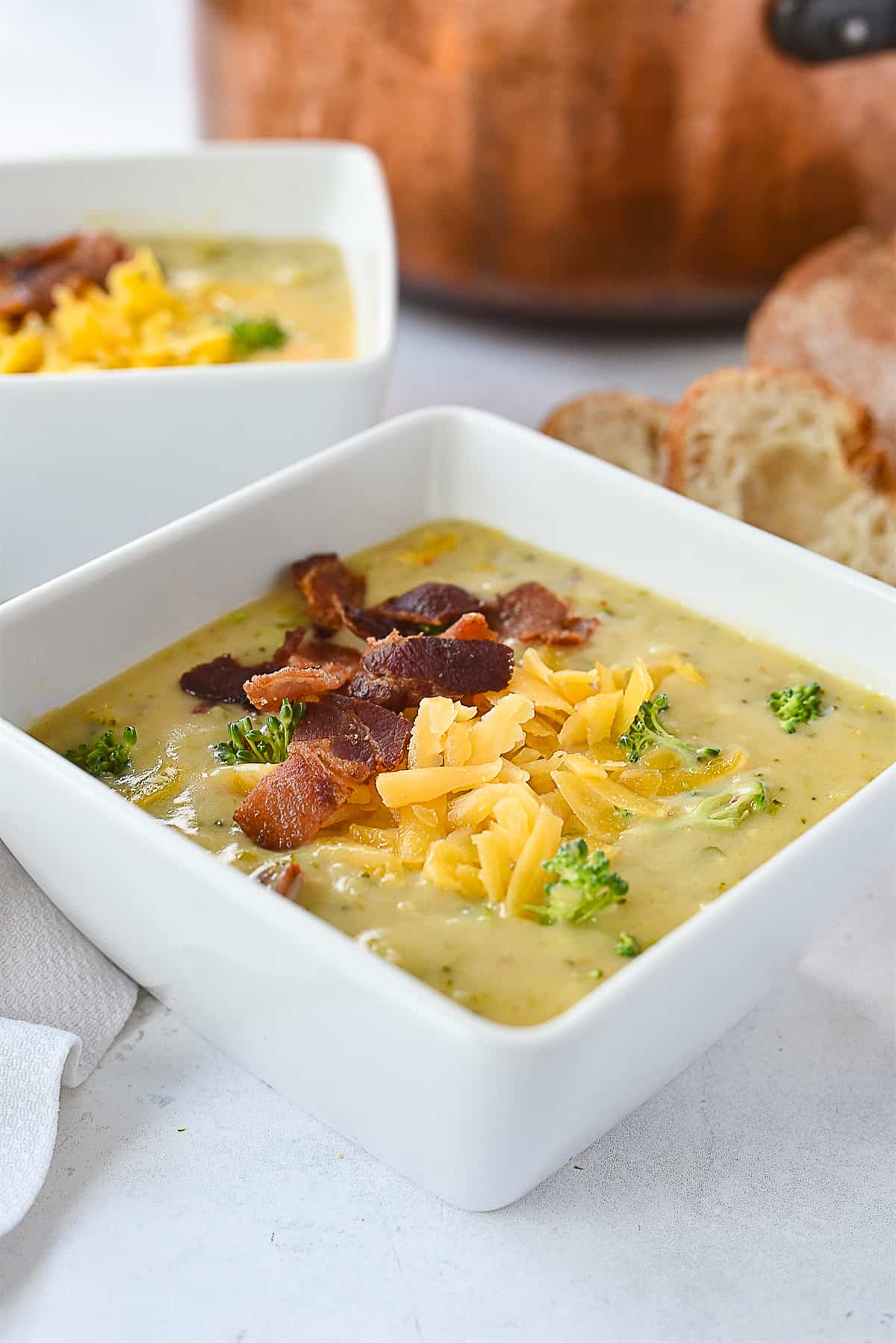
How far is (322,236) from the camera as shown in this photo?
13.8 feet

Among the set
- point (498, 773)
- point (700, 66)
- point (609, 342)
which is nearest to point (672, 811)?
point (498, 773)

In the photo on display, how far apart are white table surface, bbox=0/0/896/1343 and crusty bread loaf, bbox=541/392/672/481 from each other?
1.43m

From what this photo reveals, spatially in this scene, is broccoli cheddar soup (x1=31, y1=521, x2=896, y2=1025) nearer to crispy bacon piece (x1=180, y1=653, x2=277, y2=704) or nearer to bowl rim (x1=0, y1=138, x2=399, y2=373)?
crispy bacon piece (x1=180, y1=653, x2=277, y2=704)

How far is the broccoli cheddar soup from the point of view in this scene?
7.14 ft

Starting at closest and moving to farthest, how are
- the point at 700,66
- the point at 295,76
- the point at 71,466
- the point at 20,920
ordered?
the point at 20,920
the point at 71,466
the point at 700,66
the point at 295,76

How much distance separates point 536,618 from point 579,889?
78 centimetres

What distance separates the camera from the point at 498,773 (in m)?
2.37

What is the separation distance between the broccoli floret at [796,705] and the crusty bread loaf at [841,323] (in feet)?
4.50

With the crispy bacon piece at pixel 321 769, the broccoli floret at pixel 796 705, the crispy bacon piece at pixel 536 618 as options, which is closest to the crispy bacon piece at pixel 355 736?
the crispy bacon piece at pixel 321 769

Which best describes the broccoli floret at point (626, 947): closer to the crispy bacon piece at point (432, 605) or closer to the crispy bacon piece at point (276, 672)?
the crispy bacon piece at point (276, 672)

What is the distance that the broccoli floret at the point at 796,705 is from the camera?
103 inches

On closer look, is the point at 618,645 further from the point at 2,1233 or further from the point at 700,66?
the point at 700,66

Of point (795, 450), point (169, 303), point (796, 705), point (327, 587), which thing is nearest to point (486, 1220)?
point (796, 705)

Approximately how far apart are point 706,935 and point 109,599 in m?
1.17
